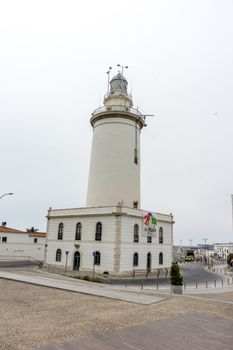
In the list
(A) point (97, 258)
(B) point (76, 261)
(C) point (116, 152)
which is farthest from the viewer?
(C) point (116, 152)

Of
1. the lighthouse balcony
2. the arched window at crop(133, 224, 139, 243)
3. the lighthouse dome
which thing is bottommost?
the arched window at crop(133, 224, 139, 243)

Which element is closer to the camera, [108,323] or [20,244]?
[108,323]

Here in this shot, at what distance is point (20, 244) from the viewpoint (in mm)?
51125

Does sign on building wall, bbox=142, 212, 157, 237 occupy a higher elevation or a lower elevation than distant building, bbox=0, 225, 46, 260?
higher

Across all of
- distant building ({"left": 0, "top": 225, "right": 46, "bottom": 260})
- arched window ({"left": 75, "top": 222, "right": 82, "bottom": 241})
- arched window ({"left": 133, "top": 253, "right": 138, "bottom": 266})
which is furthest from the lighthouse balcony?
distant building ({"left": 0, "top": 225, "right": 46, "bottom": 260})

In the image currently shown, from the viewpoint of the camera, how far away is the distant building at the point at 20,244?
49.1 meters

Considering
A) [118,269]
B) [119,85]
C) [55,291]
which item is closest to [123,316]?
[55,291]

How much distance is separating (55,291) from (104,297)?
3134 millimetres

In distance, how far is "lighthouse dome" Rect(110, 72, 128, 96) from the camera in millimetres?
45094

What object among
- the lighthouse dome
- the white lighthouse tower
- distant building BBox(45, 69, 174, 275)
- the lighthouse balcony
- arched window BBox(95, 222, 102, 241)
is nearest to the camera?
distant building BBox(45, 69, 174, 275)

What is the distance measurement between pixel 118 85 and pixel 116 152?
456 inches

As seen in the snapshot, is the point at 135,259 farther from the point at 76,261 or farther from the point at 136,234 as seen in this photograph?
the point at 76,261

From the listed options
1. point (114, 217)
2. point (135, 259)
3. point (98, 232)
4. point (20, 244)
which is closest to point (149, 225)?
point (135, 259)

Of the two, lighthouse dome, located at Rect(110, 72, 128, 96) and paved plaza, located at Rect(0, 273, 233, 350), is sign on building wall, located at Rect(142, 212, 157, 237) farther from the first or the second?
paved plaza, located at Rect(0, 273, 233, 350)
